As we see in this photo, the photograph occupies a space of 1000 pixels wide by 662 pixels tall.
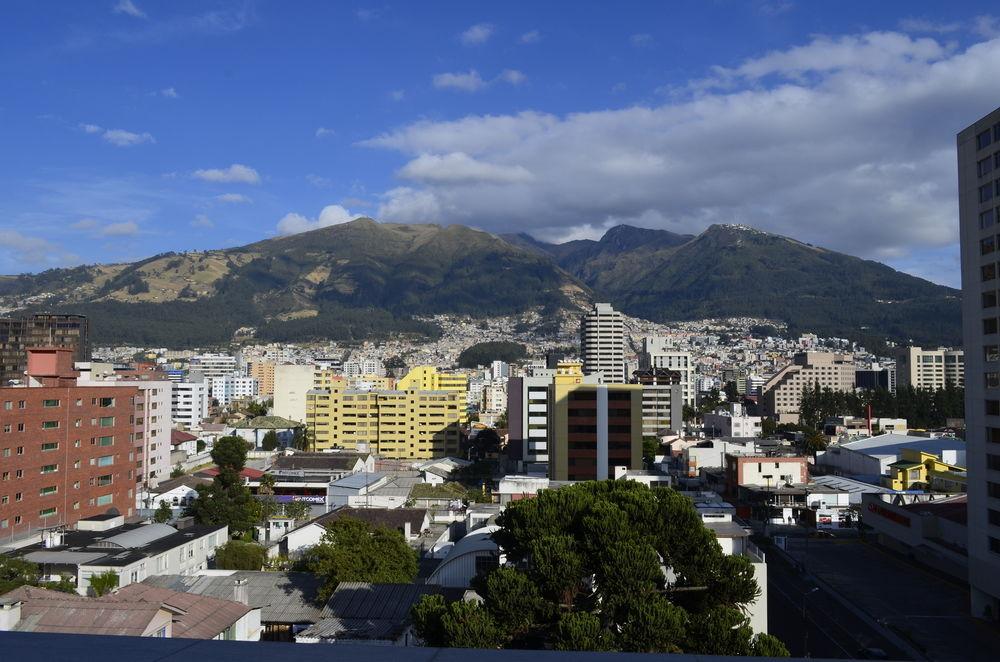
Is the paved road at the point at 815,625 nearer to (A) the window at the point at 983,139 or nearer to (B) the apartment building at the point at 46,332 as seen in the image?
Result: (A) the window at the point at 983,139

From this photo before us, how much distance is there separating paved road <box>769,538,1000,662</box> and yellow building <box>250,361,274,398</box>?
11923 centimetres

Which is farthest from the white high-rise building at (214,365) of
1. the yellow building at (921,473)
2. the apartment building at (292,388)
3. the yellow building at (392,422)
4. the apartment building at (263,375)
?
the yellow building at (921,473)

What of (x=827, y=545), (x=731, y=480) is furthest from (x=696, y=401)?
(x=827, y=545)

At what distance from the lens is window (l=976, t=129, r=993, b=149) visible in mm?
21766

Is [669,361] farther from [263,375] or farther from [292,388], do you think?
[263,375]

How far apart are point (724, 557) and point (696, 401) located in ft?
390

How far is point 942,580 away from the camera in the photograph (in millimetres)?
28312

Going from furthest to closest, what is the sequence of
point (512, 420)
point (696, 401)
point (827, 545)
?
1. point (696, 401)
2. point (512, 420)
3. point (827, 545)

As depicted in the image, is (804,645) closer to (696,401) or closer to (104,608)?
(104,608)

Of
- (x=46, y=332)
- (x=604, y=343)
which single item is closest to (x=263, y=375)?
(x=46, y=332)

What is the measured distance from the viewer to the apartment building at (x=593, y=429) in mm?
42219

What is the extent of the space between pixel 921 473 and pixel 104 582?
133ft

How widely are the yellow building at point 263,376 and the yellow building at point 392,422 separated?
2828 inches

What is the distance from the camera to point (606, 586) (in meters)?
12.1
